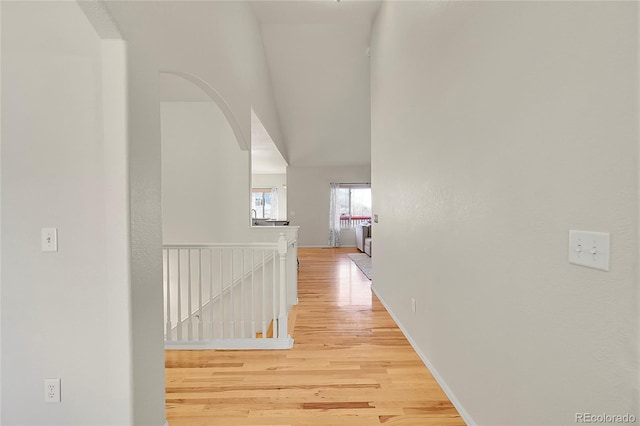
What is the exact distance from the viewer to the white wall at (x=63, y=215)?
147cm

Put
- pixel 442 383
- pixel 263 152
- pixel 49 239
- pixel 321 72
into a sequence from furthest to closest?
pixel 263 152 < pixel 321 72 < pixel 442 383 < pixel 49 239

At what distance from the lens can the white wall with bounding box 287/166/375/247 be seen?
1048cm

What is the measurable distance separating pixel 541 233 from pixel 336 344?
85.8 inches

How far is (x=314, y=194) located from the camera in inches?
413

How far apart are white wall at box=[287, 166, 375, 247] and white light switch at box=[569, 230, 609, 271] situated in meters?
9.48

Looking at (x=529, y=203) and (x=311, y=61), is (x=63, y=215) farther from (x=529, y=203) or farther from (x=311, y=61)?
(x=311, y=61)

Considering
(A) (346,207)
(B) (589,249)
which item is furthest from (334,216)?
(B) (589,249)

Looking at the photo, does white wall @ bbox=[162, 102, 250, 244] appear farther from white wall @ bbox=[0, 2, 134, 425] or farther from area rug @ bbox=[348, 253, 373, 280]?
white wall @ bbox=[0, 2, 134, 425]

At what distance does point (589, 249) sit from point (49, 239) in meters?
2.18

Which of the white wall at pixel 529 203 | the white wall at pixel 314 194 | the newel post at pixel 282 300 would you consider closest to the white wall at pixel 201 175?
the newel post at pixel 282 300

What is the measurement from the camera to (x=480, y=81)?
164 cm

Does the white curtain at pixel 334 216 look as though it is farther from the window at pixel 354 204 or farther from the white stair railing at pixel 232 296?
the white stair railing at pixel 232 296

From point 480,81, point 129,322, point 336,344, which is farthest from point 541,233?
point 336,344

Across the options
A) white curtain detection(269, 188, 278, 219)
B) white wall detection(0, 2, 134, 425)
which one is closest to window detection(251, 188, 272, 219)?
white curtain detection(269, 188, 278, 219)
